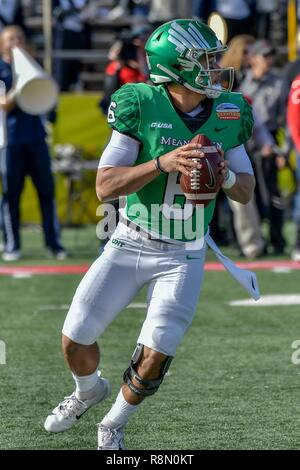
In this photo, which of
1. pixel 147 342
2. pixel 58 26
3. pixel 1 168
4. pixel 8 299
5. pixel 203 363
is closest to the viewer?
pixel 147 342

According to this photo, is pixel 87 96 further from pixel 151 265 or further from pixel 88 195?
pixel 151 265

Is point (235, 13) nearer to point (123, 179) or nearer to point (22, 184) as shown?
point (22, 184)

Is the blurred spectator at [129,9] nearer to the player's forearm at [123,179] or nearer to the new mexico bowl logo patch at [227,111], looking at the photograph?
the new mexico bowl logo patch at [227,111]

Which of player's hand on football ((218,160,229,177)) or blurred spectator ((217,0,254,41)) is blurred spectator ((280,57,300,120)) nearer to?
blurred spectator ((217,0,254,41))

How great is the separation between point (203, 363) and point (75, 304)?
194 centimetres

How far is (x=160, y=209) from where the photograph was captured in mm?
4598

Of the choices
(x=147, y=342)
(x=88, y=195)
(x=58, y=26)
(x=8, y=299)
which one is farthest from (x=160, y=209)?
(x=58, y=26)

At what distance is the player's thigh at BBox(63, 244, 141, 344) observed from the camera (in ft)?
14.8

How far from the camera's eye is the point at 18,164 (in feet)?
34.8

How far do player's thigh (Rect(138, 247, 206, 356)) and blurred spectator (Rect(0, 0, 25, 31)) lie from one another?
10043 millimetres

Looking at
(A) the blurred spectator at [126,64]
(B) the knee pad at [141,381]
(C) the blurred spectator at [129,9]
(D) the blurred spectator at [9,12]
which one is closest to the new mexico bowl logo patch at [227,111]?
(B) the knee pad at [141,381]

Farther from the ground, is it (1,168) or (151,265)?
(151,265)

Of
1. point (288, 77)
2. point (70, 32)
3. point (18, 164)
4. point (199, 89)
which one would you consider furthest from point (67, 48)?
point (199, 89)

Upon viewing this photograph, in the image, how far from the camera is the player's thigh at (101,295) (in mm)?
4508
